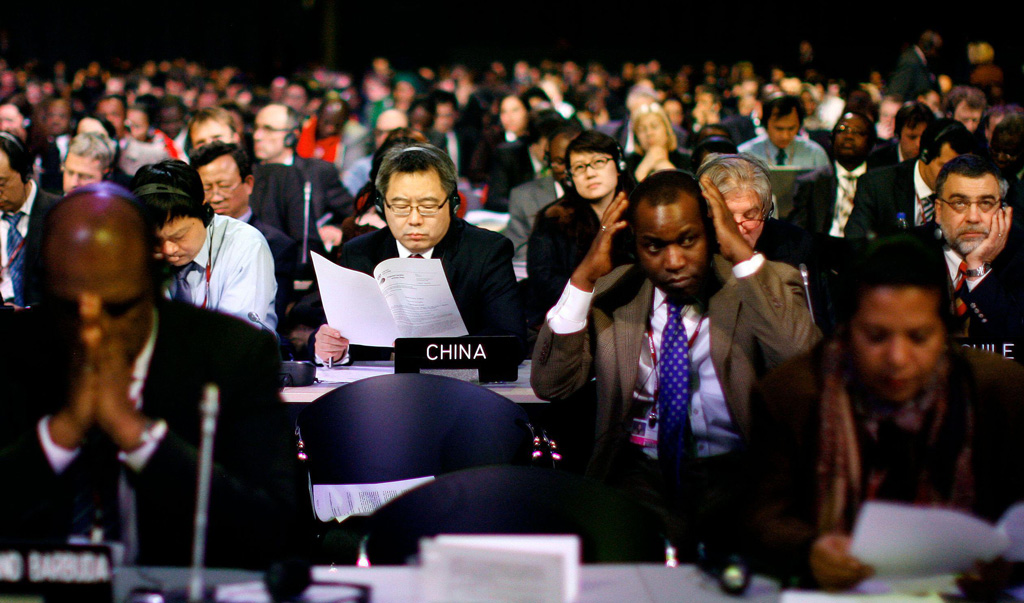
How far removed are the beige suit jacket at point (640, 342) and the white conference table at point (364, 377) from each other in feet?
1.12

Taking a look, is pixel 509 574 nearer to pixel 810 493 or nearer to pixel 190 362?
pixel 810 493

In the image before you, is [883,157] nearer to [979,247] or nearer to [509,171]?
[509,171]

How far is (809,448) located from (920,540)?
0.26 m

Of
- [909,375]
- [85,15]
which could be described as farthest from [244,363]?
[85,15]

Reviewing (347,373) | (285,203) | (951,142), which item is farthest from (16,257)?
(951,142)

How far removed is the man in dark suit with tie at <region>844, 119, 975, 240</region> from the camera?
4836 mm

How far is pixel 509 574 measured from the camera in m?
1.42

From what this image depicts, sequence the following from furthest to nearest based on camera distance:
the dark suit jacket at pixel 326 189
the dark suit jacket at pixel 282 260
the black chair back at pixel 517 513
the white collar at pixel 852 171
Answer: the white collar at pixel 852 171
the dark suit jacket at pixel 326 189
the dark suit jacket at pixel 282 260
the black chair back at pixel 517 513

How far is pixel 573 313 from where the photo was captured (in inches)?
101

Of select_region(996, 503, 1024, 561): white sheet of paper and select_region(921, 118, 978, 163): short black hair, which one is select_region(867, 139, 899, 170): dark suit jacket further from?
select_region(996, 503, 1024, 561): white sheet of paper

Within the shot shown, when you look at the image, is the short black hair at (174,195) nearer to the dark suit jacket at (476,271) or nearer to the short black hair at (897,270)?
the dark suit jacket at (476,271)

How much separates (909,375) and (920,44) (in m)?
11.5

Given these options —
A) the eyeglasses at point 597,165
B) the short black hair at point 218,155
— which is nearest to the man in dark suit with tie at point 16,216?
the short black hair at point 218,155

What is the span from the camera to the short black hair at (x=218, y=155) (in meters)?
4.42
